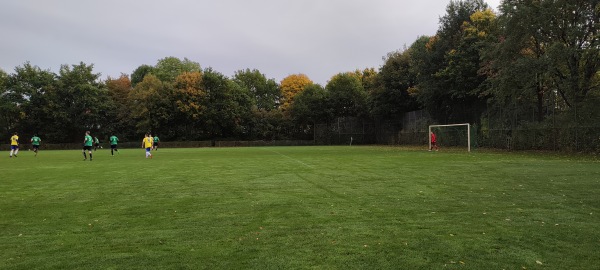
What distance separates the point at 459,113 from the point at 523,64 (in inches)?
662

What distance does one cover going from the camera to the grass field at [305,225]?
14.7 ft

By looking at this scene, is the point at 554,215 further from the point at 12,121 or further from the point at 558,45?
the point at 12,121

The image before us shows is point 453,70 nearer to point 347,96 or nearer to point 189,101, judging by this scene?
point 347,96

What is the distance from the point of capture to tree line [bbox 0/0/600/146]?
24.9 meters

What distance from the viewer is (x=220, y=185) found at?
1096 centimetres

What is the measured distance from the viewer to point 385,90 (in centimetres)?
5159

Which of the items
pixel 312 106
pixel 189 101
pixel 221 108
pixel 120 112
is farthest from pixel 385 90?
pixel 120 112

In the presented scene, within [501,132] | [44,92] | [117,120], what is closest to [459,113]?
[501,132]

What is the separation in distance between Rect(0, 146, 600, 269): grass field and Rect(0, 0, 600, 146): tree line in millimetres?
17619

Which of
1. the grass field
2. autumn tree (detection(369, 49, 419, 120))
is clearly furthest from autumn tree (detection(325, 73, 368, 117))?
the grass field

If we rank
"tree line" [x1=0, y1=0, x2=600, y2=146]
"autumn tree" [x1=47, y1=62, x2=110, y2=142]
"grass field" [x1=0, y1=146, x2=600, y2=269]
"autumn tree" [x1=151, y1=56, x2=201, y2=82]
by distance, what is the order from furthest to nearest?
"autumn tree" [x1=151, y1=56, x2=201, y2=82], "autumn tree" [x1=47, y1=62, x2=110, y2=142], "tree line" [x1=0, y1=0, x2=600, y2=146], "grass field" [x1=0, y1=146, x2=600, y2=269]

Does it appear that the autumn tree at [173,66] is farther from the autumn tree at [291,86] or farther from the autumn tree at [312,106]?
the autumn tree at [312,106]

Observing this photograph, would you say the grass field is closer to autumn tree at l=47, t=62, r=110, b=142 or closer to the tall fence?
the tall fence

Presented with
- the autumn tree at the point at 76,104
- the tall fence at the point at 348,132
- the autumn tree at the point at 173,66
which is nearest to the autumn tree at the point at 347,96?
the tall fence at the point at 348,132
